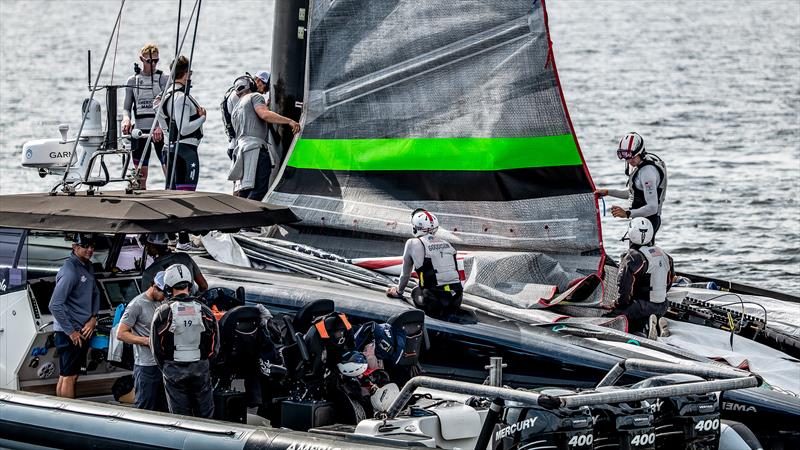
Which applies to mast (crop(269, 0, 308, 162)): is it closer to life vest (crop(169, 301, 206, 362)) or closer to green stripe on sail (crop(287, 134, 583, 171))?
green stripe on sail (crop(287, 134, 583, 171))

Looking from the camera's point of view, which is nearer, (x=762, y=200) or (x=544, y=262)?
(x=544, y=262)

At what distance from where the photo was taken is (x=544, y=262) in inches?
593

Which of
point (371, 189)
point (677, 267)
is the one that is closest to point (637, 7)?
point (677, 267)

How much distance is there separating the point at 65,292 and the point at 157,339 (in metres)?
1.46

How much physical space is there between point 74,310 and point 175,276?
1.49m

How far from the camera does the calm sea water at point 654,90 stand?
27438mm

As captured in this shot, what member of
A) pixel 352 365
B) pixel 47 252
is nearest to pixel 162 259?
pixel 47 252

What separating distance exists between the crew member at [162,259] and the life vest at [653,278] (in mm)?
3888

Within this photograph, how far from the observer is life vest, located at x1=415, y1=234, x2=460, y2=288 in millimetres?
13875

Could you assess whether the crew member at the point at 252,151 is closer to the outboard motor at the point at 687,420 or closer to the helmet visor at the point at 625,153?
the helmet visor at the point at 625,153

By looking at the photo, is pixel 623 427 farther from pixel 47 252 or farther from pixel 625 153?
pixel 47 252

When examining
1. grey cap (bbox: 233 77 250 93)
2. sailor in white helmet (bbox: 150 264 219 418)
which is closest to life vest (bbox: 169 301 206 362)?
sailor in white helmet (bbox: 150 264 219 418)

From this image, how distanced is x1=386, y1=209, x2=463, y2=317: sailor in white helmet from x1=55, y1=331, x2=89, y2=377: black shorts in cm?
279

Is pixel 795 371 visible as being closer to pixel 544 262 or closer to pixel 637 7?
pixel 544 262
